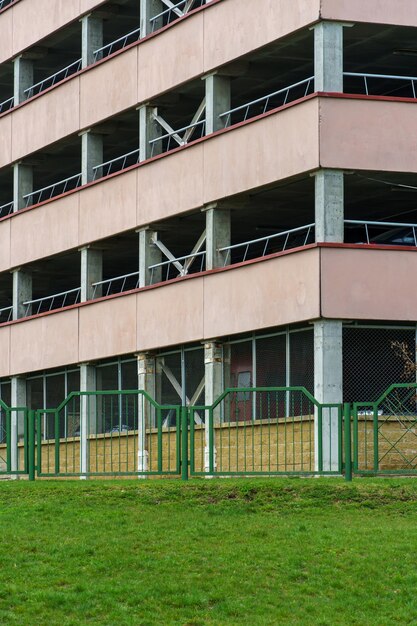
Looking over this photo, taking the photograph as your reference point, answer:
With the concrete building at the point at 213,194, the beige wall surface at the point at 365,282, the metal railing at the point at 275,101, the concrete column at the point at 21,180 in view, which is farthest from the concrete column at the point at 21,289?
the beige wall surface at the point at 365,282

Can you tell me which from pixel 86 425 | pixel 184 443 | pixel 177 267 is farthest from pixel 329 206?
pixel 184 443

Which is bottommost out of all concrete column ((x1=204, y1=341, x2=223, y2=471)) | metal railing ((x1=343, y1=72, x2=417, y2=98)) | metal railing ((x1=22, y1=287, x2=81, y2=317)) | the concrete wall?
the concrete wall

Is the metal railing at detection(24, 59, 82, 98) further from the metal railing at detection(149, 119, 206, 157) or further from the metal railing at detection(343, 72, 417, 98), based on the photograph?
the metal railing at detection(343, 72, 417, 98)

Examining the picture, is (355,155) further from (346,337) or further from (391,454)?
(391,454)

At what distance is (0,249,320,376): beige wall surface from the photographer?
33250mm

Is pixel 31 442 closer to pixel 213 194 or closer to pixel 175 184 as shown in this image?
pixel 213 194

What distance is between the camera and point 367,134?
108ft

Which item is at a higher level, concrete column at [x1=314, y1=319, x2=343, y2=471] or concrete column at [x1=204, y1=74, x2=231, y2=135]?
concrete column at [x1=204, y1=74, x2=231, y2=135]

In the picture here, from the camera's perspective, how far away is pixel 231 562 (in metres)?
18.0

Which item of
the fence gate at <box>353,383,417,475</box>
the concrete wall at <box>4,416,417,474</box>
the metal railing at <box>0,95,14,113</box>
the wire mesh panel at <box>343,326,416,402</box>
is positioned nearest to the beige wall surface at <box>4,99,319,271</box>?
the wire mesh panel at <box>343,326,416,402</box>

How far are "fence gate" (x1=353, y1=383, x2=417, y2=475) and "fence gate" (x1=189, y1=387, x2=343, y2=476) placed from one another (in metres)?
0.34

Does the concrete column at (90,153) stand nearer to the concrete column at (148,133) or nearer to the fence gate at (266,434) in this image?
the concrete column at (148,133)

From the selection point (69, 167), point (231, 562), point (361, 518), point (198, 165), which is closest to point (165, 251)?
point (198, 165)

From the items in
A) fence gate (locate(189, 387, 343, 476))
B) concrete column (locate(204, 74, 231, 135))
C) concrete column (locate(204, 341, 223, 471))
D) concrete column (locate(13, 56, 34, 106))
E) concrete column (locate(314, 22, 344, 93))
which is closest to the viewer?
fence gate (locate(189, 387, 343, 476))
